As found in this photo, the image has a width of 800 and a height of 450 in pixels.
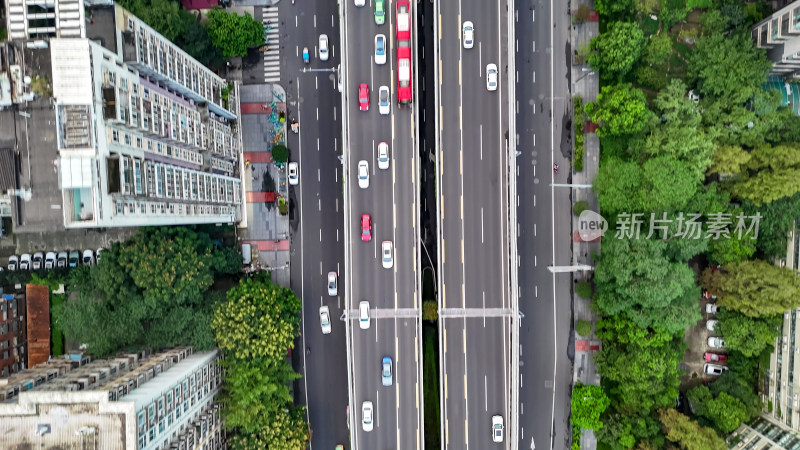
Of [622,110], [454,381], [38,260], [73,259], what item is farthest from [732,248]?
[38,260]

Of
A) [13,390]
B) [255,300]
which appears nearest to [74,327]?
[13,390]

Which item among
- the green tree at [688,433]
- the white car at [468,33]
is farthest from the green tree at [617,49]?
the green tree at [688,433]

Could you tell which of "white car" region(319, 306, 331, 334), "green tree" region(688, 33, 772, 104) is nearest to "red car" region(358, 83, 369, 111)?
"white car" region(319, 306, 331, 334)

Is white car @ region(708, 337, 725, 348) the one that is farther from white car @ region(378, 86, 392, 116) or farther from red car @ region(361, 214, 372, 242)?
white car @ region(378, 86, 392, 116)

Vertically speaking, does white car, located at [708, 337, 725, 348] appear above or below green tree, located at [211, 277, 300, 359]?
below

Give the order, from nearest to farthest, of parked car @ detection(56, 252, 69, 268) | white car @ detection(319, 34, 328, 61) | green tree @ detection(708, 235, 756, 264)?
1. green tree @ detection(708, 235, 756, 264)
2. white car @ detection(319, 34, 328, 61)
3. parked car @ detection(56, 252, 69, 268)

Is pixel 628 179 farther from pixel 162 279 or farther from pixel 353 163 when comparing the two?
pixel 162 279

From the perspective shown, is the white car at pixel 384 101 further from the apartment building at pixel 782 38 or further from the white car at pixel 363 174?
the apartment building at pixel 782 38
